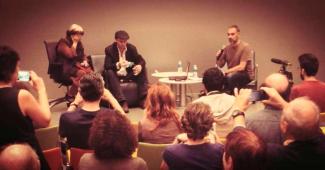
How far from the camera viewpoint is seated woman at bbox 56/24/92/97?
7.13 meters

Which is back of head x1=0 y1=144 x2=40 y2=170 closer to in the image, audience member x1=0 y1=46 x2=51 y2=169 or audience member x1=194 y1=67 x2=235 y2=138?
audience member x1=0 y1=46 x2=51 y2=169

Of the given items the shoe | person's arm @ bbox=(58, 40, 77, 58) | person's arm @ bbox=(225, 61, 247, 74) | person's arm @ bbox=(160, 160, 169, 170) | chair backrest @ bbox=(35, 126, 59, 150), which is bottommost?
the shoe

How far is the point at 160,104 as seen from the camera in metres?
3.67

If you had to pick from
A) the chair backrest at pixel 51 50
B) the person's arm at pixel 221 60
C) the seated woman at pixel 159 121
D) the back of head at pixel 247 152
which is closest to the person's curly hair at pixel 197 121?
the back of head at pixel 247 152

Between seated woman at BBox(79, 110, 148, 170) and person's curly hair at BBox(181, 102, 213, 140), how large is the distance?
1.31 feet

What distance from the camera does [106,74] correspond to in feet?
24.0

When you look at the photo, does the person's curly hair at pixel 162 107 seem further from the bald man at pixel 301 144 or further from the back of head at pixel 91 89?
the bald man at pixel 301 144

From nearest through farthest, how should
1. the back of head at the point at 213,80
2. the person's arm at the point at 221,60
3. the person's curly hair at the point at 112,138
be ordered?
the person's curly hair at the point at 112,138
the back of head at the point at 213,80
the person's arm at the point at 221,60

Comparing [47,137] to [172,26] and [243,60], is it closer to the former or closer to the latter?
[243,60]

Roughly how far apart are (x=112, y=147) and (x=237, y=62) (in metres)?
5.14

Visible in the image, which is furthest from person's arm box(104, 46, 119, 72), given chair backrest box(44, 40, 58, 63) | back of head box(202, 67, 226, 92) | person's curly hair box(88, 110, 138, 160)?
person's curly hair box(88, 110, 138, 160)

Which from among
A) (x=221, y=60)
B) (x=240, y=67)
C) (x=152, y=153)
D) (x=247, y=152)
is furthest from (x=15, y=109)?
(x=221, y=60)

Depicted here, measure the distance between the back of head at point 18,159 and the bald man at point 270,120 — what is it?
6.00 feet

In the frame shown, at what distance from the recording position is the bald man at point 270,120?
11.3 feet
